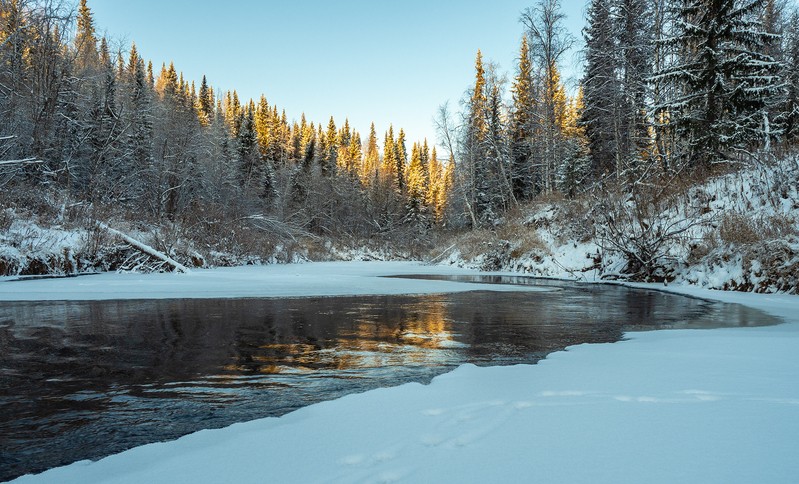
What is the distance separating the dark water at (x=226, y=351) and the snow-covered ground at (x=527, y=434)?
358mm

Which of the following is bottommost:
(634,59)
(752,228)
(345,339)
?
(345,339)

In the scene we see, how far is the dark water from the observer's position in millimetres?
2266

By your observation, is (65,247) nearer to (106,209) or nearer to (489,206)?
(106,209)

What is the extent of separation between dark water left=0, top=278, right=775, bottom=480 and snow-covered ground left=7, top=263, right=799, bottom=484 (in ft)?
1.17

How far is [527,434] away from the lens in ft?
6.24

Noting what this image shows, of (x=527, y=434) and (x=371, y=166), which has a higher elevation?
(x=371, y=166)

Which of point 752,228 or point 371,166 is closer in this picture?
point 752,228

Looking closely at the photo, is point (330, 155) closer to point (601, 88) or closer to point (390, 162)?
point (390, 162)

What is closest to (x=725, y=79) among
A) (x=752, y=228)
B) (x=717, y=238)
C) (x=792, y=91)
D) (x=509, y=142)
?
(x=717, y=238)

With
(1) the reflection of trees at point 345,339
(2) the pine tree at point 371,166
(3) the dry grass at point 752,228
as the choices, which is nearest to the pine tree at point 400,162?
(2) the pine tree at point 371,166

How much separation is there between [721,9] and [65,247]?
21.4 m

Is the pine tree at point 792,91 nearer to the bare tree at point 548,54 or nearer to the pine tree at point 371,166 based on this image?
the bare tree at point 548,54

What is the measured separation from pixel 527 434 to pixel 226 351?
298 centimetres

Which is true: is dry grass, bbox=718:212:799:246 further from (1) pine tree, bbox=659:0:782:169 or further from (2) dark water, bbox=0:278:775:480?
(1) pine tree, bbox=659:0:782:169
